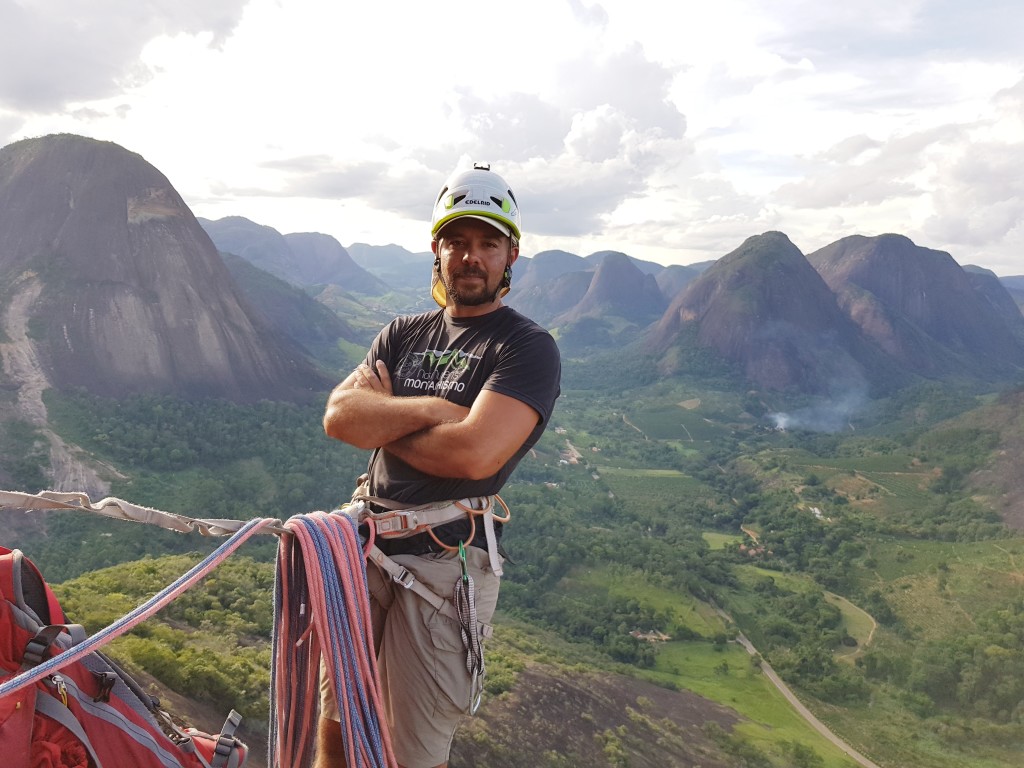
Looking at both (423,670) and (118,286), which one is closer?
(423,670)

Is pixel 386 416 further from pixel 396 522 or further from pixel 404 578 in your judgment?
pixel 404 578

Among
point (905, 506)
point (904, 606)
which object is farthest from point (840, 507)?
point (904, 606)

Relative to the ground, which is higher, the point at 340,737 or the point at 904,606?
the point at 340,737

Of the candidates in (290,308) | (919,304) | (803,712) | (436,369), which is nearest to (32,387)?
(436,369)

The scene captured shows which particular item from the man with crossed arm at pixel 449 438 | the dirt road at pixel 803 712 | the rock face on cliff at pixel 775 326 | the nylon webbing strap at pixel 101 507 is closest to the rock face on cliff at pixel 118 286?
the dirt road at pixel 803 712

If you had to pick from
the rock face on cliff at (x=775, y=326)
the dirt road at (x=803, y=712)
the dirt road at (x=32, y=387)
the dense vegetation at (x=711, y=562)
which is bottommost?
the dirt road at (x=803, y=712)

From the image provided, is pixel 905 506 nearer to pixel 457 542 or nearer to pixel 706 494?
pixel 706 494

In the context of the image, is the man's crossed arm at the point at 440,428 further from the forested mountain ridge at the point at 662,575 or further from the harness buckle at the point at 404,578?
the forested mountain ridge at the point at 662,575
